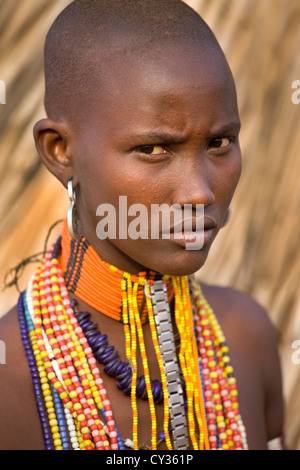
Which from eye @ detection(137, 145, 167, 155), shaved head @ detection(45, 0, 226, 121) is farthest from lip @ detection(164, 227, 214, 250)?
shaved head @ detection(45, 0, 226, 121)

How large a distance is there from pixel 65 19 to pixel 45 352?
0.95 metres

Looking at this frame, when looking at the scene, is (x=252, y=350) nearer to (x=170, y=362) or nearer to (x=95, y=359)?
(x=170, y=362)

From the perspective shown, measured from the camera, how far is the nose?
5.67 feet

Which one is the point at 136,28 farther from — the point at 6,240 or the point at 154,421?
the point at 6,240

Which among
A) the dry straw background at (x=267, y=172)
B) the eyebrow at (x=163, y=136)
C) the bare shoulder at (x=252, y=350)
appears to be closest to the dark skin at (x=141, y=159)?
the eyebrow at (x=163, y=136)

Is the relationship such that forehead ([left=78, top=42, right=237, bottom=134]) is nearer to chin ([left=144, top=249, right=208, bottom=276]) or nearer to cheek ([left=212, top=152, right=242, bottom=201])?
cheek ([left=212, top=152, right=242, bottom=201])

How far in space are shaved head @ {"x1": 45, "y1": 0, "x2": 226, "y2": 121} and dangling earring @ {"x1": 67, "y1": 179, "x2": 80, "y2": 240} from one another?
0.21m

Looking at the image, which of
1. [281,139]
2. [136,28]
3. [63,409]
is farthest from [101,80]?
[281,139]

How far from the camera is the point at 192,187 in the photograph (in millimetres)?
1732

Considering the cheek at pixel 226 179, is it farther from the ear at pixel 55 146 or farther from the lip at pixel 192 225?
the ear at pixel 55 146

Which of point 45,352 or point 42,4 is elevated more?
point 42,4

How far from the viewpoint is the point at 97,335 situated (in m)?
1.99
